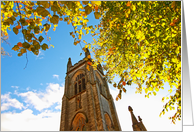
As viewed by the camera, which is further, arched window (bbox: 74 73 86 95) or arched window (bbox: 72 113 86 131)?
arched window (bbox: 74 73 86 95)

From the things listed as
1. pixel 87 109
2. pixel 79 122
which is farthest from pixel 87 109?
pixel 79 122

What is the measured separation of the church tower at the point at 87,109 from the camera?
41.9 ft

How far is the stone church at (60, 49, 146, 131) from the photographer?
12.8 meters

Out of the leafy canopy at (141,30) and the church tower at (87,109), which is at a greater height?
the leafy canopy at (141,30)

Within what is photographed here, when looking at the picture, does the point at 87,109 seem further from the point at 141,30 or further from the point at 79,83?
the point at 141,30

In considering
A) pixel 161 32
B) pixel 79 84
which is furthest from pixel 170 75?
pixel 79 84

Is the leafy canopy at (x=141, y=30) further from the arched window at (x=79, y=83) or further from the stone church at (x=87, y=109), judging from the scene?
the arched window at (x=79, y=83)

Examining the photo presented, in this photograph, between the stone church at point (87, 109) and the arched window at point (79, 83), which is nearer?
the stone church at point (87, 109)

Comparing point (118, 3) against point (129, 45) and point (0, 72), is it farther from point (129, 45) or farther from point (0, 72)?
point (0, 72)

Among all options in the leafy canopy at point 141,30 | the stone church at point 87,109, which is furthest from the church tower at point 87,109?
the leafy canopy at point 141,30

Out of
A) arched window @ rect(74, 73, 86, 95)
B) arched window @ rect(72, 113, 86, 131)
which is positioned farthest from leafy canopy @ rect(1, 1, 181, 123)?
arched window @ rect(74, 73, 86, 95)

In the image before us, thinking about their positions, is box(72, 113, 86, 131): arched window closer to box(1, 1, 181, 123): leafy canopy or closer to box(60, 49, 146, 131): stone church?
box(60, 49, 146, 131): stone church

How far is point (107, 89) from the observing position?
72.0 ft

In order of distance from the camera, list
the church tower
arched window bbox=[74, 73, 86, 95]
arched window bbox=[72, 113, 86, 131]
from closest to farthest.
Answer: the church tower → arched window bbox=[72, 113, 86, 131] → arched window bbox=[74, 73, 86, 95]
